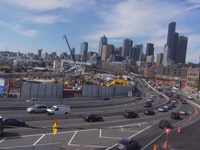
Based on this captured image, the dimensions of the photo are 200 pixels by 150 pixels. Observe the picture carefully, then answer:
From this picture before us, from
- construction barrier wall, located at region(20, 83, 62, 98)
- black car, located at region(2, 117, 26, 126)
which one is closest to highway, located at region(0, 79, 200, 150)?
black car, located at region(2, 117, 26, 126)

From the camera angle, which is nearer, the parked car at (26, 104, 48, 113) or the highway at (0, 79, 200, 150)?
the highway at (0, 79, 200, 150)

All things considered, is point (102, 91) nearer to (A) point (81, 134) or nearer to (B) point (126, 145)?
(A) point (81, 134)

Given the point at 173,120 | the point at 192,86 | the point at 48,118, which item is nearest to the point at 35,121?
the point at 48,118

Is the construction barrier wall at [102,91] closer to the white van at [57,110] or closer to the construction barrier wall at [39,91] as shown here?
the construction barrier wall at [39,91]

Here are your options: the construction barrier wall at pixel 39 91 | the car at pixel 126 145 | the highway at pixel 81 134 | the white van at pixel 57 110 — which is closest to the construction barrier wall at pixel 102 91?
the construction barrier wall at pixel 39 91

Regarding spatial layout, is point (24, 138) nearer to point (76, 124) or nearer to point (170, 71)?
point (76, 124)

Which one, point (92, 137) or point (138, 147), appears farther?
point (92, 137)

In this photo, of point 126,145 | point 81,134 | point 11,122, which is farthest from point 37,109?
point 126,145

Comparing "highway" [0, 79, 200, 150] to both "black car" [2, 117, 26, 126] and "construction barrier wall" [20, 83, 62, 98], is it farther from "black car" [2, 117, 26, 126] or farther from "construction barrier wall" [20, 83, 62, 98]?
"construction barrier wall" [20, 83, 62, 98]
